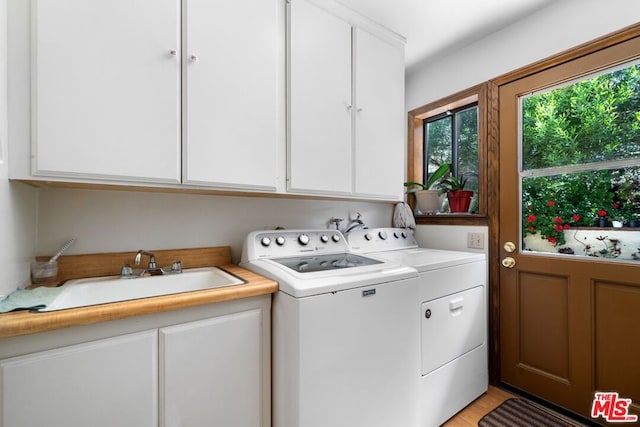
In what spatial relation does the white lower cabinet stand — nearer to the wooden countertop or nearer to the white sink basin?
the wooden countertop

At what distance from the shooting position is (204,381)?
1.04m

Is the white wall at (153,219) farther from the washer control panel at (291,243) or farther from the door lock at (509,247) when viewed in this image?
the door lock at (509,247)

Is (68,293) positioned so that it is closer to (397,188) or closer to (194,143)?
(194,143)

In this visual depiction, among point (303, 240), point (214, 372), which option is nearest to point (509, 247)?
point (303, 240)

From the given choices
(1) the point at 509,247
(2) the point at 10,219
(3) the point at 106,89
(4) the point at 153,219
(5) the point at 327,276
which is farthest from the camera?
(1) the point at 509,247

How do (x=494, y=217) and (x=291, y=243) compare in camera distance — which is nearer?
(x=291, y=243)

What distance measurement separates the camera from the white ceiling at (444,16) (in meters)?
1.65

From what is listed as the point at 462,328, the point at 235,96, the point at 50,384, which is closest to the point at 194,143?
the point at 235,96

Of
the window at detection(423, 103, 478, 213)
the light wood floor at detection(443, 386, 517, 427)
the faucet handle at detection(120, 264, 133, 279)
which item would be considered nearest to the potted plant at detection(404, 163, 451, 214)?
the window at detection(423, 103, 478, 213)

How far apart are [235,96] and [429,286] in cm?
140

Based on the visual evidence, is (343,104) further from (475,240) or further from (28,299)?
(28,299)

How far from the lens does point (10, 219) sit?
0.96 m

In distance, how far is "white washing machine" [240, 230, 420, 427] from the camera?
1080 millimetres

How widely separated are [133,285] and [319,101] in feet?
4.41
